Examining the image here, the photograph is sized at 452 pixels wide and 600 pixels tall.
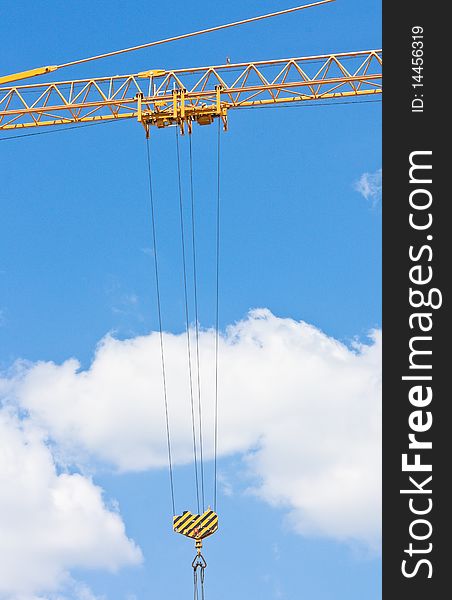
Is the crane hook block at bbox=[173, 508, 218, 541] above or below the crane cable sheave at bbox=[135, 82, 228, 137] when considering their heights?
below

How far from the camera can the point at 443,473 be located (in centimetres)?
1377

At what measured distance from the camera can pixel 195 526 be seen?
78.9ft

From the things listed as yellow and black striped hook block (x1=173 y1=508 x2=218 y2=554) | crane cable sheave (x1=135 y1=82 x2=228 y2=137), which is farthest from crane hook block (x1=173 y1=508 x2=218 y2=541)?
crane cable sheave (x1=135 y1=82 x2=228 y2=137)

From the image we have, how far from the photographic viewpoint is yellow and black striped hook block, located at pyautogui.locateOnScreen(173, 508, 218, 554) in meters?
24.0

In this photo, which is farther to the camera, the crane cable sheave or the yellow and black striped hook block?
the crane cable sheave

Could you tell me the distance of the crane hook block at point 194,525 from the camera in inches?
945

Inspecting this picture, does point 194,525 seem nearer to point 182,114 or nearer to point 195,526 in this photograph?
point 195,526

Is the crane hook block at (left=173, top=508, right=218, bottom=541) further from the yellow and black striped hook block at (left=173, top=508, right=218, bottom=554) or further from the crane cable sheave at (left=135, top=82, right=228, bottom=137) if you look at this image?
the crane cable sheave at (left=135, top=82, right=228, bottom=137)

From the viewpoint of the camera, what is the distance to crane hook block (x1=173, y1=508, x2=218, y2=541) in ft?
Result: 78.7

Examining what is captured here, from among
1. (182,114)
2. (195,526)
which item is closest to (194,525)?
(195,526)

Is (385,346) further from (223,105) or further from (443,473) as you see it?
(223,105)

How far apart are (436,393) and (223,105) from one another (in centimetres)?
2097

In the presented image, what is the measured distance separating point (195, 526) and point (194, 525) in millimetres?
35

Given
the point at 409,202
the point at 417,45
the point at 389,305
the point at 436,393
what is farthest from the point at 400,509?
the point at 417,45
